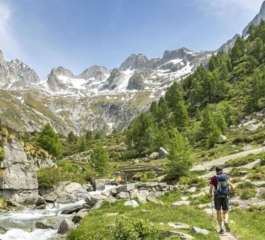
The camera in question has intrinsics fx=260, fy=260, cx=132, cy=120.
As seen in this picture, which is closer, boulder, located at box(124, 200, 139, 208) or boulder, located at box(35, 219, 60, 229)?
boulder, located at box(35, 219, 60, 229)

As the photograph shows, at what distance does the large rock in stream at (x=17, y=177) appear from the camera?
128 ft

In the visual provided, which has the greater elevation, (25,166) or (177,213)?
(25,166)

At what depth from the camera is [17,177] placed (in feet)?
134

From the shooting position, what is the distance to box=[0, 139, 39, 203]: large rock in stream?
38906 mm

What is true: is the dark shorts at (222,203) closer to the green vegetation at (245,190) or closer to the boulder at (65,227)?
the green vegetation at (245,190)

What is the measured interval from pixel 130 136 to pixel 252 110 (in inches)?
1830

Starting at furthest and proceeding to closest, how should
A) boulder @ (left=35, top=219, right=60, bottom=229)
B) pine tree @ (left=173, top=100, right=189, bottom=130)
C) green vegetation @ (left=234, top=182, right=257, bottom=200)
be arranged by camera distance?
pine tree @ (left=173, top=100, right=189, bottom=130), boulder @ (left=35, top=219, right=60, bottom=229), green vegetation @ (left=234, top=182, right=257, bottom=200)

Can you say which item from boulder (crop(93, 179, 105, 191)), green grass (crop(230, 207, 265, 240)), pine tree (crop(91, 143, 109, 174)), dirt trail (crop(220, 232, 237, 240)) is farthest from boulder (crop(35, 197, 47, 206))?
pine tree (crop(91, 143, 109, 174))

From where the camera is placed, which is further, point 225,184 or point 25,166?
point 25,166

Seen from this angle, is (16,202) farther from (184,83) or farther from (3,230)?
(184,83)

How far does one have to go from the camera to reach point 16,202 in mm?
38438

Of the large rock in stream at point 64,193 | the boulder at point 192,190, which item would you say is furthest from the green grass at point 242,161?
the large rock in stream at point 64,193

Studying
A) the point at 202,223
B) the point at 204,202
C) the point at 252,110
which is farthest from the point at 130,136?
the point at 202,223

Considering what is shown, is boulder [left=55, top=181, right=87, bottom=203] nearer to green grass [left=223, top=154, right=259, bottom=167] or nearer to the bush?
green grass [left=223, top=154, right=259, bottom=167]
